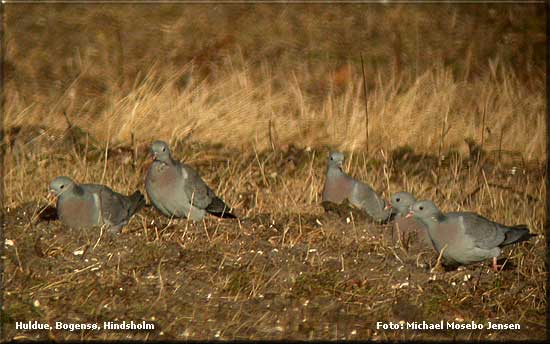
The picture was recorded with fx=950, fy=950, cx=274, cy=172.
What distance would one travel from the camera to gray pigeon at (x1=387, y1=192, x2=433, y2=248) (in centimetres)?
553

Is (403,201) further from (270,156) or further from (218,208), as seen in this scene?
(270,156)

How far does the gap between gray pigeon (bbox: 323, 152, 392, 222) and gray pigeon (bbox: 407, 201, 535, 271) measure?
61cm

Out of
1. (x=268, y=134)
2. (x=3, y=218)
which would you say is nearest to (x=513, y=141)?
(x=268, y=134)

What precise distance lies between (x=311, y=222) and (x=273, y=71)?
506cm

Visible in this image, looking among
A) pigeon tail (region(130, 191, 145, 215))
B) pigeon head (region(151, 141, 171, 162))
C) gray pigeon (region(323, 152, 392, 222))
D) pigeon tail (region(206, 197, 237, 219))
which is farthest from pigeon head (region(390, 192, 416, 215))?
pigeon tail (region(130, 191, 145, 215))

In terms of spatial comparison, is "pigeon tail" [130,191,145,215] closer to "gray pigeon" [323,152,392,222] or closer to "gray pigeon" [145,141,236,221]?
"gray pigeon" [145,141,236,221]

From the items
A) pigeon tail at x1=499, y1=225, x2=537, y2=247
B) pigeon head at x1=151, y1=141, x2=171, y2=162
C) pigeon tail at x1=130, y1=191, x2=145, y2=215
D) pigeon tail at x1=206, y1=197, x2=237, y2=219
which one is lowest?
pigeon tail at x1=206, y1=197, x2=237, y2=219

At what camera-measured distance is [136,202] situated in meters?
5.90

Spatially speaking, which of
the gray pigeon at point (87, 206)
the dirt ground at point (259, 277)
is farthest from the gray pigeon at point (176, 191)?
the gray pigeon at point (87, 206)

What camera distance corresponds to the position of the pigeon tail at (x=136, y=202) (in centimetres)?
582

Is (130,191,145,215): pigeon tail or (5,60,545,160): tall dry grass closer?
(130,191,145,215): pigeon tail

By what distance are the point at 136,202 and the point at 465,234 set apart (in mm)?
2022

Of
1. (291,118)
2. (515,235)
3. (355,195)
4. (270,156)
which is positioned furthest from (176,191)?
(291,118)

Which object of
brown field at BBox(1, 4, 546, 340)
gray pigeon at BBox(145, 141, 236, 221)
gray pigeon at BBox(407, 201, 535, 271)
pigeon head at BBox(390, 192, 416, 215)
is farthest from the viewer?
gray pigeon at BBox(145, 141, 236, 221)
